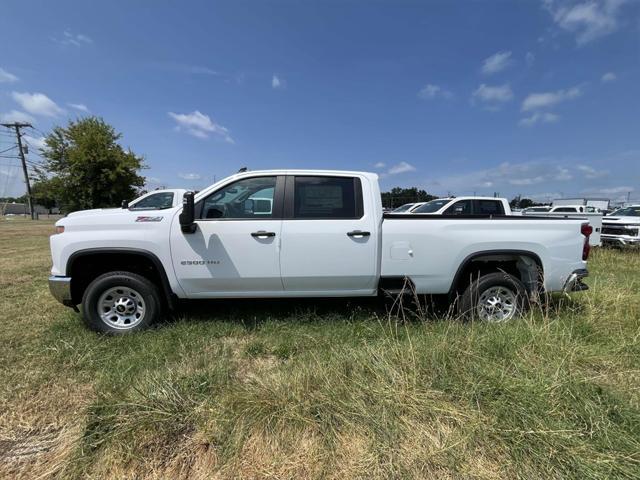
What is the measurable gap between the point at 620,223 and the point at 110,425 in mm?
13064

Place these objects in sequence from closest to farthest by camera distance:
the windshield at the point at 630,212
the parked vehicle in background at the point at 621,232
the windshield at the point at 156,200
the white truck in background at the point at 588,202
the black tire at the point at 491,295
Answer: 1. the black tire at the point at 491,295
2. the parked vehicle in background at the point at 621,232
3. the windshield at the point at 156,200
4. the windshield at the point at 630,212
5. the white truck in background at the point at 588,202

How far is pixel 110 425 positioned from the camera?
7.50ft

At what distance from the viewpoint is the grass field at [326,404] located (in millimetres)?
2062

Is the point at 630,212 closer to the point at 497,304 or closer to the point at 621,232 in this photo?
the point at 621,232

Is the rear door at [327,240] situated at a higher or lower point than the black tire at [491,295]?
higher

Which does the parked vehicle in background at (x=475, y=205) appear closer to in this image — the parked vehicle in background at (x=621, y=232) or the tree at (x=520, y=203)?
the parked vehicle in background at (x=621, y=232)

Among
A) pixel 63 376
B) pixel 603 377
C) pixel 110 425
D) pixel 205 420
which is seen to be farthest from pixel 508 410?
pixel 63 376

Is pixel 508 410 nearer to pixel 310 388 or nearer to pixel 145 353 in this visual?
pixel 310 388

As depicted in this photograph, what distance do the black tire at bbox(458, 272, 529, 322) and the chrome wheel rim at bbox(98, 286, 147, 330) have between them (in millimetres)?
3622

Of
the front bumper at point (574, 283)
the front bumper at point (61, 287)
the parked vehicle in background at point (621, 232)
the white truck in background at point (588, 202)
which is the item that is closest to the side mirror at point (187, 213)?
the front bumper at point (61, 287)

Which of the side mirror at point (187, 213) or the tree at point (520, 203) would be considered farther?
the tree at point (520, 203)

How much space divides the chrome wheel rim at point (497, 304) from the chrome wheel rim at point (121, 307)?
3.84m

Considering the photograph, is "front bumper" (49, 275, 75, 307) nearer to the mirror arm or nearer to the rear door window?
the mirror arm

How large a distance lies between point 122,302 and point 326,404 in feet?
8.85
